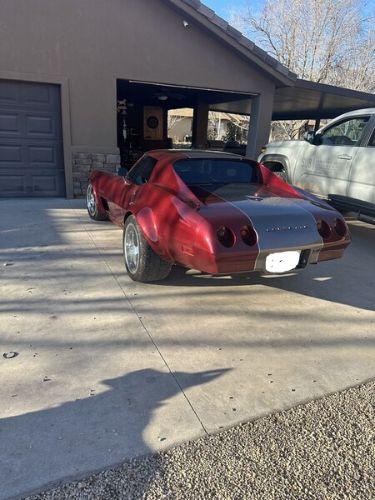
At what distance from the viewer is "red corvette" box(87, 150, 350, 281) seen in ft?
10.7

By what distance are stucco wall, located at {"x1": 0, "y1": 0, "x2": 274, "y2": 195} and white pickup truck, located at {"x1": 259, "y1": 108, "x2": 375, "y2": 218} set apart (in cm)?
328

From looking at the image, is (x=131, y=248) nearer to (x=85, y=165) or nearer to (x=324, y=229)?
(x=324, y=229)

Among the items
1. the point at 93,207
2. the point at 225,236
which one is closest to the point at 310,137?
the point at 93,207

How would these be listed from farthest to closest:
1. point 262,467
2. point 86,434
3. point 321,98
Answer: point 321,98, point 86,434, point 262,467

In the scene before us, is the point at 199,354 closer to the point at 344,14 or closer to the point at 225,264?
the point at 225,264

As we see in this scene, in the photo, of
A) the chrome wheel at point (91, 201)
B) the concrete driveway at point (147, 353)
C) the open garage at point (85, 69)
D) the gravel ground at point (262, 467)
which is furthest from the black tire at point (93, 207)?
the gravel ground at point (262, 467)

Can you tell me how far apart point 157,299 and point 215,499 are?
2.23 m

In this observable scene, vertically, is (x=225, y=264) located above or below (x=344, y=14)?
below

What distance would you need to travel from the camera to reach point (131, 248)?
4.31m

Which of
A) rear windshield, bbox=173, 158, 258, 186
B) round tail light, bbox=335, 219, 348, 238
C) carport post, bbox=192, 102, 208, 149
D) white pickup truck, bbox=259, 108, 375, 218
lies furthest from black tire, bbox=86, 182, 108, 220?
carport post, bbox=192, 102, 208, 149

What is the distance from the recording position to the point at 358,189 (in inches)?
241

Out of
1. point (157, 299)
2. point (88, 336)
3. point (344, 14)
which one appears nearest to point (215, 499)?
point (88, 336)

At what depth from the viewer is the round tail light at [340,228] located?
3.77 m

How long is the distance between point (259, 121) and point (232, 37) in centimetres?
219
